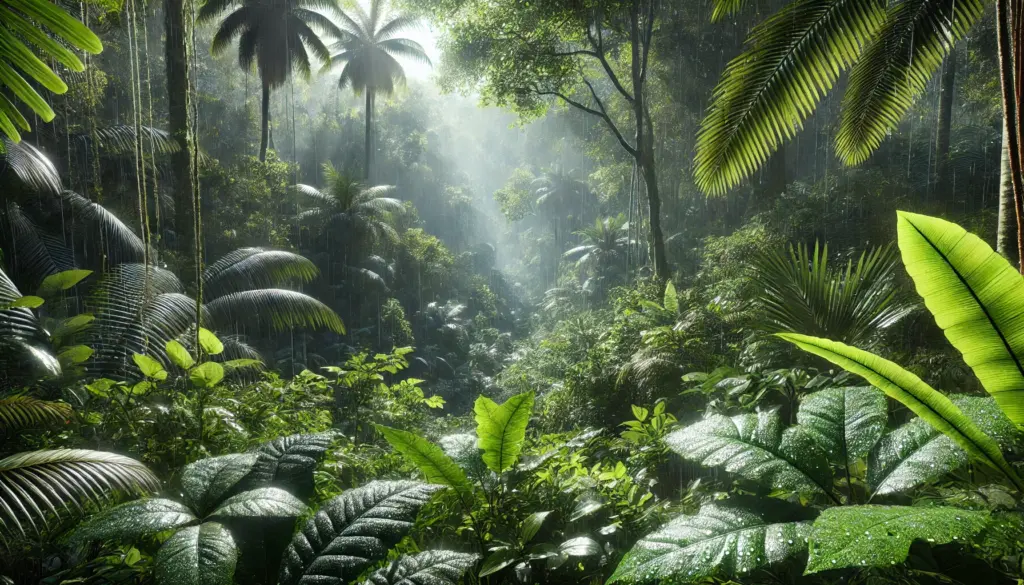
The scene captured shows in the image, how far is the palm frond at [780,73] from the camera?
3479 millimetres

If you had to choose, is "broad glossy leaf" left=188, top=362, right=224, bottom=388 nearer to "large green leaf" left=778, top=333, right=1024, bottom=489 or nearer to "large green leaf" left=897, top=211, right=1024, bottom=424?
"large green leaf" left=778, top=333, right=1024, bottom=489

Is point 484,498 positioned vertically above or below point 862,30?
below

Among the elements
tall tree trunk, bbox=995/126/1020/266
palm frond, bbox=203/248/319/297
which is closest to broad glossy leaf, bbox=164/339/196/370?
tall tree trunk, bbox=995/126/1020/266

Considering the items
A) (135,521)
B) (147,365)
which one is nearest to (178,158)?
(147,365)

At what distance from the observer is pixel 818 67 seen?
357 centimetres

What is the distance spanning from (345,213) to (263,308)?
38.1ft

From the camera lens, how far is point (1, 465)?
4.34ft

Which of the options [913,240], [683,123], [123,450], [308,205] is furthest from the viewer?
[308,205]

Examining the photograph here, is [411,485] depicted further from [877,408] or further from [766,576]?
[877,408]

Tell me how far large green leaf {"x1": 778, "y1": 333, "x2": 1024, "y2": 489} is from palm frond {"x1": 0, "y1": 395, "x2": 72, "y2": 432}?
253 cm

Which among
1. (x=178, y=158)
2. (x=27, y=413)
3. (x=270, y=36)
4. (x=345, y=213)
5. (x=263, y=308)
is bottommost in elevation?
(x=27, y=413)

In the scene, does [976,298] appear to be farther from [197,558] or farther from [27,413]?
[27,413]

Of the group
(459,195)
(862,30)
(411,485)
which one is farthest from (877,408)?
(459,195)

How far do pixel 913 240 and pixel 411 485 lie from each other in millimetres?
1278
